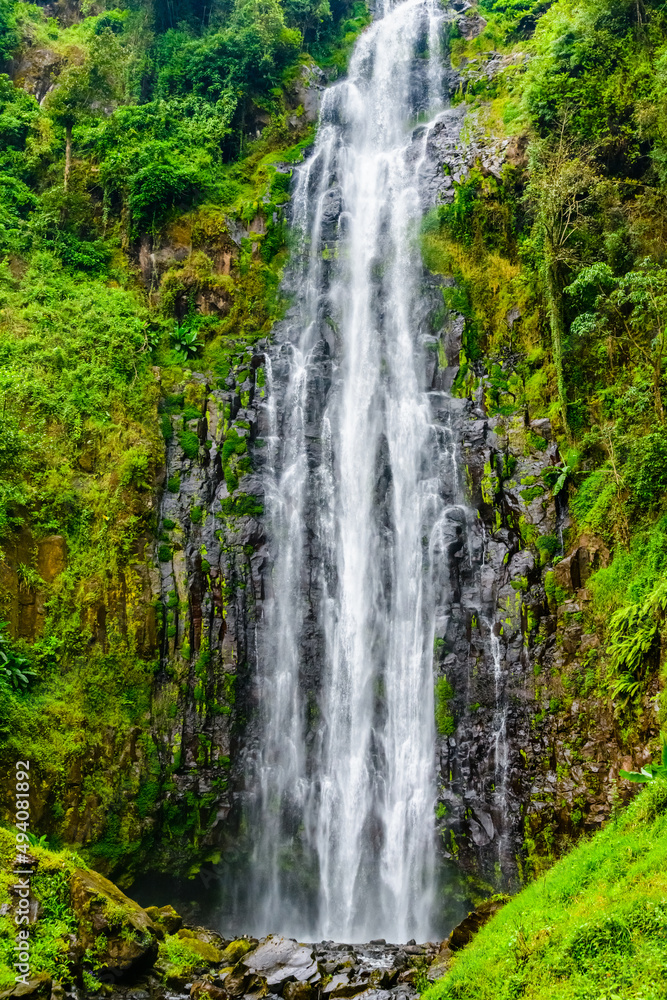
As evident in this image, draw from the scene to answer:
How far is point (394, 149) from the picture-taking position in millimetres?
22375

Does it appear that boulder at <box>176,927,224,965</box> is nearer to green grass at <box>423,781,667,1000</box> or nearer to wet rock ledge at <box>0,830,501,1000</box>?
wet rock ledge at <box>0,830,501,1000</box>

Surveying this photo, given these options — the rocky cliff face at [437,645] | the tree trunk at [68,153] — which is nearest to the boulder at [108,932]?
the rocky cliff face at [437,645]

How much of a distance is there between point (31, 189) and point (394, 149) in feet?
38.1

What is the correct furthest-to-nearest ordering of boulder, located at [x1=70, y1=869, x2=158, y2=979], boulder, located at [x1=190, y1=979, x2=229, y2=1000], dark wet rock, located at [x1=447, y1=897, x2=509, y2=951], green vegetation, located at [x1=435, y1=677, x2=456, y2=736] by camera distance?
green vegetation, located at [x1=435, y1=677, x2=456, y2=736]
dark wet rock, located at [x1=447, y1=897, x2=509, y2=951]
boulder, located at [x1=190, y1=979, x2=229, y2=1000]
boulder, located at [x1=70, y1=869, x2=158, y2=979]

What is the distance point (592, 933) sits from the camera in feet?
20.3

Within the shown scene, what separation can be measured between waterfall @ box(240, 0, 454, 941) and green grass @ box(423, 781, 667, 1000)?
18.8 feet

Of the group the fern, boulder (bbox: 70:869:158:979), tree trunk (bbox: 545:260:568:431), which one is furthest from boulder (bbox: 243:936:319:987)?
tree trunk (bbox: 545:260:568:431)

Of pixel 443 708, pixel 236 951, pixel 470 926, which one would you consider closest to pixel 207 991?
pixel 236 951

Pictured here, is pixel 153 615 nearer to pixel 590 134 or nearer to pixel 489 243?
pixel 489 243

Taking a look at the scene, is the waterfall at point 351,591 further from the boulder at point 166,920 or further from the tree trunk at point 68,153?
Answer: the tree trunk at point 68,153

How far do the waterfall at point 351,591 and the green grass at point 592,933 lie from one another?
18.8 feet

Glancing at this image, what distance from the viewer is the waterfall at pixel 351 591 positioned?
1442 centimetres

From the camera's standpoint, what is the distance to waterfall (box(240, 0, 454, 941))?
1442cm

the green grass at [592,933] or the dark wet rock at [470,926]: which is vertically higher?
the green grass at [592,933]
